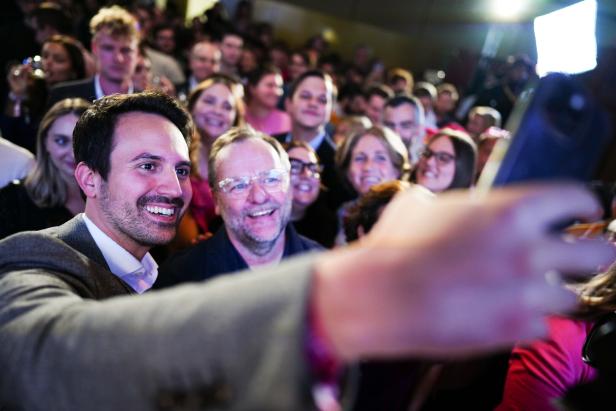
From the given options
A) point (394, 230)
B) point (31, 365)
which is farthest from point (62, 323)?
point (394, 230)

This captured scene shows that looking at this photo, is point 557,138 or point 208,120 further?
point 208,120

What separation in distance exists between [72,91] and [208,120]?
90 cm

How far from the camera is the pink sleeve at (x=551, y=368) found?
1.38m

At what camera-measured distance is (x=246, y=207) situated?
219 cm

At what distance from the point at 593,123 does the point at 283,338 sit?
0.39m

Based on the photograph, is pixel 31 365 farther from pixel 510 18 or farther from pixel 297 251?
pixel 510 18

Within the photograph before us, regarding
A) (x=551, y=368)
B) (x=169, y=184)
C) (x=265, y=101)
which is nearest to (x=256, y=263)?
(x=169, y=184)

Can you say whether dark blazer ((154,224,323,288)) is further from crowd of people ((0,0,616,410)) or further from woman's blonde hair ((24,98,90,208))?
woman's blonde hair ((24,98,90,208))

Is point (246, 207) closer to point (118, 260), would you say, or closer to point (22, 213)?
point (118, 260)

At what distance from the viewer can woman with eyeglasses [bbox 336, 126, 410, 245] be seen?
3.23m

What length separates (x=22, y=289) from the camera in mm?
750

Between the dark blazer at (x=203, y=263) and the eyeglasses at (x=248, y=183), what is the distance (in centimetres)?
16

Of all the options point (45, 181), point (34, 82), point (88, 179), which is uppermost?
point (88, 179)

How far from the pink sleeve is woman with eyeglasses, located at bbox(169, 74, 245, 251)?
1764 millimetres
